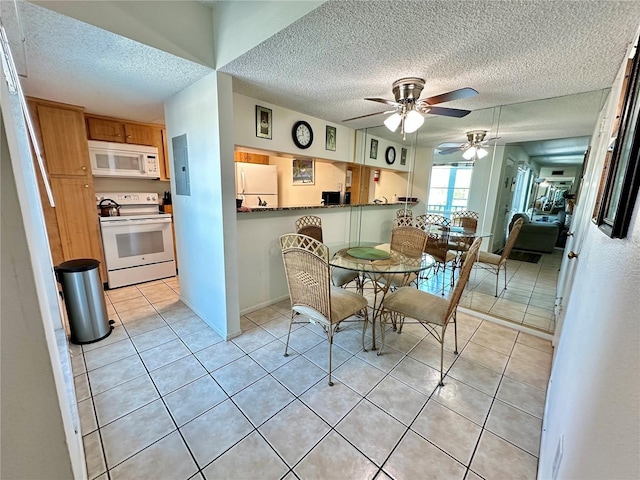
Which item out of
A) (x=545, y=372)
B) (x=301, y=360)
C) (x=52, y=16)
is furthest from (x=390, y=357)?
(x=52, y=16)

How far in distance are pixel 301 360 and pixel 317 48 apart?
2.19 m

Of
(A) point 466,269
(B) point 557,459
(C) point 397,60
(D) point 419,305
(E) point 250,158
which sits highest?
(C) point 397,60

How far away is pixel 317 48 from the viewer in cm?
159

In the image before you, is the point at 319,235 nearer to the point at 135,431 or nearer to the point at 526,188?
the point at 135,431

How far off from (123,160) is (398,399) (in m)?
3.95

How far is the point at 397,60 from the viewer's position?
67.2 inches

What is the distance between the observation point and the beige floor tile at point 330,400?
1.55 metres

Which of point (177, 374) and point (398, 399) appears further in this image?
point (177, 374)

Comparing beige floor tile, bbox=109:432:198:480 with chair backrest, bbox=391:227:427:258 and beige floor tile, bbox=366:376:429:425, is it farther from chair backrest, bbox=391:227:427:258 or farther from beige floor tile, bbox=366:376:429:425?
chair backrest, bbox=391:227:427:258

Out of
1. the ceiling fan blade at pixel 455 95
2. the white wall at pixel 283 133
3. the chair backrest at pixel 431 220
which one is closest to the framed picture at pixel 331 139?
the white wall at pixel 283 133

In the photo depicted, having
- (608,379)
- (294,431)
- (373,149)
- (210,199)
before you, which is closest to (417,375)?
(294,431)

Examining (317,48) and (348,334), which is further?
(348,334)

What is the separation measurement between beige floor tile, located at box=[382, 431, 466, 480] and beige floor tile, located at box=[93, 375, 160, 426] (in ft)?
4.86

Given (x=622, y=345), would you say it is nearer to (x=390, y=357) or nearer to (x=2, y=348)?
(x=2, y=348)
